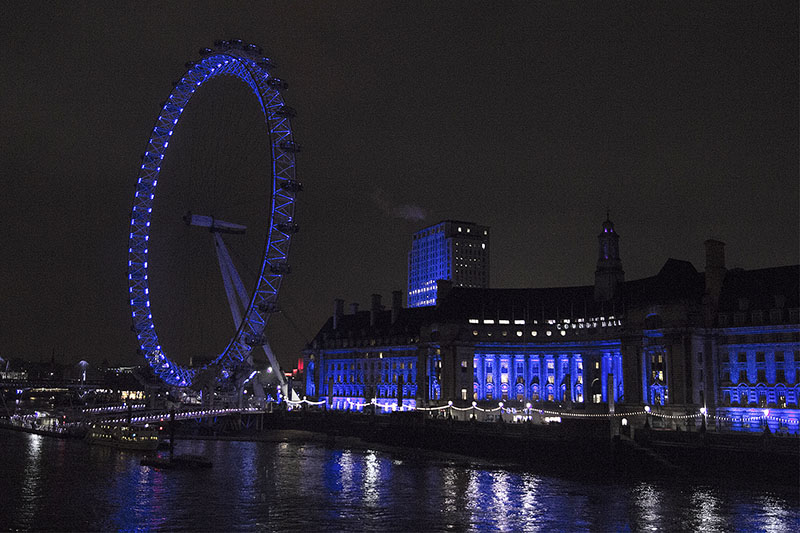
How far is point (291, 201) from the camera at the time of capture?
307 ft

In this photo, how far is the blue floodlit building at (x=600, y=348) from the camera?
340ft

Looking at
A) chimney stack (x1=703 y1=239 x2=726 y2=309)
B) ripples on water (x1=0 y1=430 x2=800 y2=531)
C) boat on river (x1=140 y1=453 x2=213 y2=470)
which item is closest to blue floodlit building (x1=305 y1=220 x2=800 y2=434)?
chimney stack (x1=703 y1=239 x2=726 y2=309)

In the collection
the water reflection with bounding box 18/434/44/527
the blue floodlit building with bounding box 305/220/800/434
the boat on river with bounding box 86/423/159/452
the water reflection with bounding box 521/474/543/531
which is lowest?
the water reflection with bounding box 521/474/543/531

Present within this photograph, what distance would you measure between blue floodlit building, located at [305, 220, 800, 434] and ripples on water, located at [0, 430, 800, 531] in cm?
2837

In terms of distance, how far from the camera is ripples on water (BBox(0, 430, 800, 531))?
1999 inches

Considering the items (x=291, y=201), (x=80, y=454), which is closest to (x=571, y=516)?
(x=291, y=201)

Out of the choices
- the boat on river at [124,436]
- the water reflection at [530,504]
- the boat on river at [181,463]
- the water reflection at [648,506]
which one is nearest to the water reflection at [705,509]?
the water reflection at [648,506]

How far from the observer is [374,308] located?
166750mm

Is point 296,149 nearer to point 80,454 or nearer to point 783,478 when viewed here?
point 80,454

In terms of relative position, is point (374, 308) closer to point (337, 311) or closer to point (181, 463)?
point (337, 311)

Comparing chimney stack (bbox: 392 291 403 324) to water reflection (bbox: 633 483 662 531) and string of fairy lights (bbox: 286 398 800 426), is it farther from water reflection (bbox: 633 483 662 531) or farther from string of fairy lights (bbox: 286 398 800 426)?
water reflection (bbox: 633 483 662 531)

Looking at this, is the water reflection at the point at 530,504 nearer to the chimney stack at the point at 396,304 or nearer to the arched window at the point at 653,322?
the arched window at the point at 653,322

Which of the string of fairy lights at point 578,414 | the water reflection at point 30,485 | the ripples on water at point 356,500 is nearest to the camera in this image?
the ripples on water at point 356,500

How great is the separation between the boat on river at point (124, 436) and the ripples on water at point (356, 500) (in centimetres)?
1263
